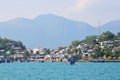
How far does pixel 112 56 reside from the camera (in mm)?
135000

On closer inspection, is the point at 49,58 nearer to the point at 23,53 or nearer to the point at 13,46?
the point at 23,53

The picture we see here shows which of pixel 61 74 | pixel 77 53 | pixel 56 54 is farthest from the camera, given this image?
pixel 56 54

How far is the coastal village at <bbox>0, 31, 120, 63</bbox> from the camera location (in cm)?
13645

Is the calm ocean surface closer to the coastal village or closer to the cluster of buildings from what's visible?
the coastal village

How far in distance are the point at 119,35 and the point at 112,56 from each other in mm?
28218

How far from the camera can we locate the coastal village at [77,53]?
13645 cm

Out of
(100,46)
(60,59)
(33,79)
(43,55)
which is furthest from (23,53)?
(33,79)

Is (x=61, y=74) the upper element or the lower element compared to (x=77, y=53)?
lower

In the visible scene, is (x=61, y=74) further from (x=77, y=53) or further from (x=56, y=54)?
(x=56, y=54)

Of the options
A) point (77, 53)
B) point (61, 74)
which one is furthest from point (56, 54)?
point (61, 74)

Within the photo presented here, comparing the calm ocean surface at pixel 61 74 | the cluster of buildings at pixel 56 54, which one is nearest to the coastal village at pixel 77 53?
the cluster of buildings at pixel 56 54

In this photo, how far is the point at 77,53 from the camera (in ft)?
493

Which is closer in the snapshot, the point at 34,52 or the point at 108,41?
the point at 108,41

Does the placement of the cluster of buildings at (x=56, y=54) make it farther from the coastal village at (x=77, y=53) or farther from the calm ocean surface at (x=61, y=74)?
the calm ocean surface at (x=61, y=74)
